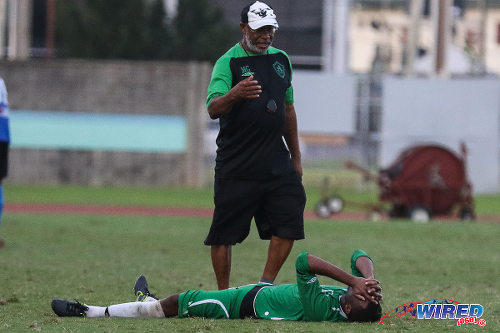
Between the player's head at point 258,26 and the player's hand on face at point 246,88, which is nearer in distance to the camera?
the player's hand on face at point 246,88

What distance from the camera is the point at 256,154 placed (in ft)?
25.2

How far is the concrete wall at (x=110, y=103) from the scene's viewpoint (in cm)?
2706

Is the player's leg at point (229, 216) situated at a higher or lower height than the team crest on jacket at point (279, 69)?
lower

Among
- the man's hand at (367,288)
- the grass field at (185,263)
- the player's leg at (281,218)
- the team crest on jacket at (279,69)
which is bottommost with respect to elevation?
the grass field at (185,263)

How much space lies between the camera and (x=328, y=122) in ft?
87.0

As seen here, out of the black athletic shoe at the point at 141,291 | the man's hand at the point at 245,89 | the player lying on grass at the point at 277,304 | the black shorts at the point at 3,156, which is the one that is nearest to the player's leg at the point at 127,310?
the player lying on grass at the point at 277,304

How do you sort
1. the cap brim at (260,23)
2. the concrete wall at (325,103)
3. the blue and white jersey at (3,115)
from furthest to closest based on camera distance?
the concrete wall at (325,103), the blue and white jersey at (3,115), the cap brim at (260,23)

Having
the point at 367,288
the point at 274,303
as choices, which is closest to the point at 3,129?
the point at 274,303

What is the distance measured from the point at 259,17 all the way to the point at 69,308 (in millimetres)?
2454

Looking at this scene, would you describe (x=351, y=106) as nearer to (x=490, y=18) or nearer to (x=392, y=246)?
(x=392, y=246)

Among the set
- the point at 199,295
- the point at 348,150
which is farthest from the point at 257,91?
the point at 348,150

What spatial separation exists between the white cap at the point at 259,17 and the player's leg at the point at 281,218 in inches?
45.8

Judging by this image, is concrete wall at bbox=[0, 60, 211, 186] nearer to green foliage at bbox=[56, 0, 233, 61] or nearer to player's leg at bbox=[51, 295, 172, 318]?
green foliage at bbox=[56, 0, 233, 61]

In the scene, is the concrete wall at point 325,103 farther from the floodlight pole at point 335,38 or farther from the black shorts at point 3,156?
the black shorts at point 3,156
